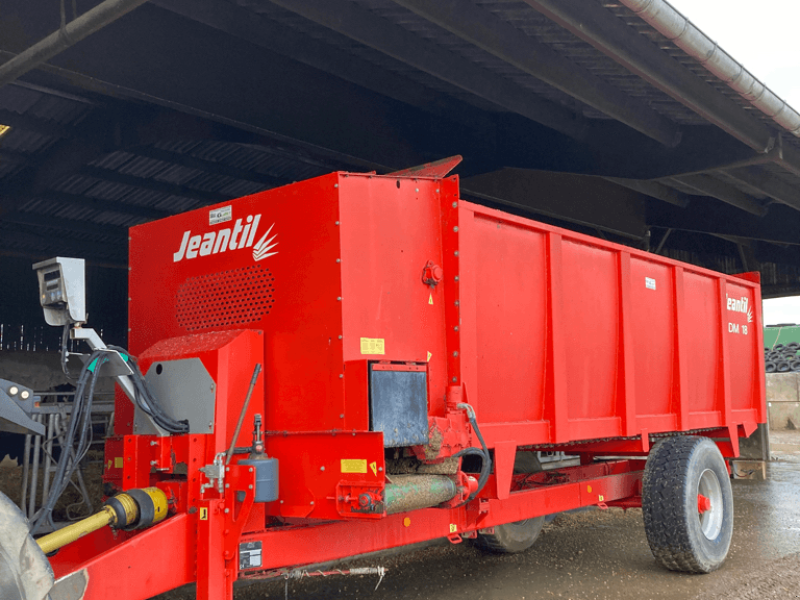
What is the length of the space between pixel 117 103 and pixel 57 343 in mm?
8928

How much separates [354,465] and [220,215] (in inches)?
65.4

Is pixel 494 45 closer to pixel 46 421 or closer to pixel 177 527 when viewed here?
pixel 177 527

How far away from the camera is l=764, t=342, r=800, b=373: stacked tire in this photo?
2225 cm

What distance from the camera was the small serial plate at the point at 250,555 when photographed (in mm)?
3617

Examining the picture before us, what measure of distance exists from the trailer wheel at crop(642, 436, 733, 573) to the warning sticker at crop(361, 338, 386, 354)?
10.0ft

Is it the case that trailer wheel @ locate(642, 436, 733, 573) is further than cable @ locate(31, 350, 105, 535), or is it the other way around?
trailer wheel @ locate(642, 436, 733, 573)

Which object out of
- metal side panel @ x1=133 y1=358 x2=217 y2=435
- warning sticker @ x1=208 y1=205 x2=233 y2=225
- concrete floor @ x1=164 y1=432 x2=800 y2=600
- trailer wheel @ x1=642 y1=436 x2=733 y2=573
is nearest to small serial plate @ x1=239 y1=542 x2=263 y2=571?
metal side panel @ x1=133 y1=358 x2=217 y2=435

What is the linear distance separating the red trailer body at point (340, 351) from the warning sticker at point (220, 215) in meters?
0.03

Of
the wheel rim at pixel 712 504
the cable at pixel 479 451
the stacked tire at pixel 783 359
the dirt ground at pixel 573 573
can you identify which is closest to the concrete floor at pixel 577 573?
the dirt ground at pixel 573 573

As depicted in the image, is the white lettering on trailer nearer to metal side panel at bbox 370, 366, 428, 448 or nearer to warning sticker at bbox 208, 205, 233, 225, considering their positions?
warning sticker at bbox 208, 205, 233, 225

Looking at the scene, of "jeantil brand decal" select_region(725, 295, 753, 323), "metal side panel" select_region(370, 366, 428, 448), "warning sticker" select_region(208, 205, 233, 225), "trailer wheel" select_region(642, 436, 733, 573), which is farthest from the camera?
"jeantil brand decal" select_region(725, 295, 753, 323)

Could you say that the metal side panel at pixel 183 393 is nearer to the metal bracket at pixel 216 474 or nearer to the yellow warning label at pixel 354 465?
the metal bracket at pixel 216 474

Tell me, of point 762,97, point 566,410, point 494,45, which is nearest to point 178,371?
point 566,410

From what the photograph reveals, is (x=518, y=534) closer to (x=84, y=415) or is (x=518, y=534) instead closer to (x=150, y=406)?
(x=150, y=406)
